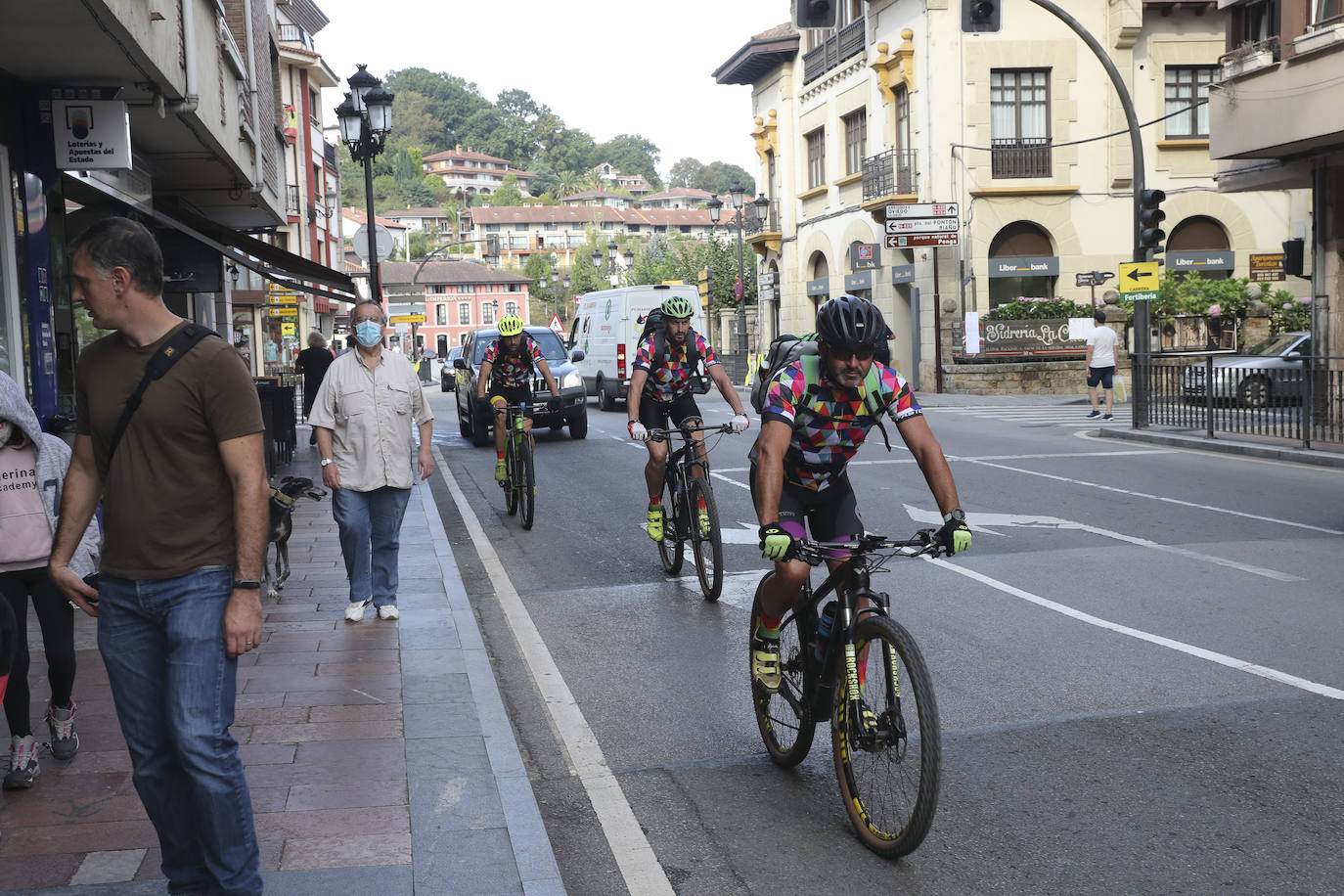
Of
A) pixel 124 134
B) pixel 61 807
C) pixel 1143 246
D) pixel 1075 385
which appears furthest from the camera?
pixel 1075 385

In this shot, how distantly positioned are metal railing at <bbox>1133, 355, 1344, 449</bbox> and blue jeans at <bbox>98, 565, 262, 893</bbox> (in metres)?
15.0

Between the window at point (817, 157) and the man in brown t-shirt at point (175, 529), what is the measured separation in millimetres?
38398

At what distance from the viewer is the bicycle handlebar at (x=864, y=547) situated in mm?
4250

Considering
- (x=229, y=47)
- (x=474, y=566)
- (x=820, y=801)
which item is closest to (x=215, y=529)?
(x=820, y=801)

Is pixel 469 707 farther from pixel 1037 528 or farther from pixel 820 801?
pixel 1037 528

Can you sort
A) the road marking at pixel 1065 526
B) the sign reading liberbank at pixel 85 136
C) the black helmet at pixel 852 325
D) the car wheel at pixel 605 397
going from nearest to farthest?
the black helmet at pixel 852 325 < the road marking at pixel 1065 526 < the sign reading liberbank at pixel 85 136 < the car wheel at pixel 605 397

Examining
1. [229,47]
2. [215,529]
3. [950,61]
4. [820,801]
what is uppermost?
[950,61]

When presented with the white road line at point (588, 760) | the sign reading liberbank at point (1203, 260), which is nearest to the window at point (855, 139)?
the sign reading liberbank at point (1203, 260)

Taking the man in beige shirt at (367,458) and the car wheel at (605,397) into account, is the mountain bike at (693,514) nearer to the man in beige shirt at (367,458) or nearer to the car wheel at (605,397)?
the man in beige shirt at (367,458)

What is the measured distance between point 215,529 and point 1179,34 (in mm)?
35034

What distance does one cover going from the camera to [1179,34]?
111 feet

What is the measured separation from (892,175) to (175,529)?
108 feet

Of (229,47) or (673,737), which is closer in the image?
(673,737)

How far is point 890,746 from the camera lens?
420 cm
